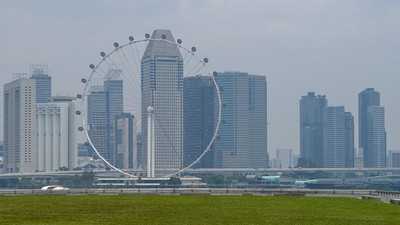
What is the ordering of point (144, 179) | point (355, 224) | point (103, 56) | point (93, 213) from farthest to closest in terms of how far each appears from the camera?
point (144, 179)
point (103, 56)
point (93, 213)
point (355, 224)

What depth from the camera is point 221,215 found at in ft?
159

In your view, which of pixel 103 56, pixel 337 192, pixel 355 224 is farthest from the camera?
pixel 103 56

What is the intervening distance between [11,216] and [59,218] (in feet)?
8.02

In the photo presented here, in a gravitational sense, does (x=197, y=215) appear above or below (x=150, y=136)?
below

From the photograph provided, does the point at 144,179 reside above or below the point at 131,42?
below

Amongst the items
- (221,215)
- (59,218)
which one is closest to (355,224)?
(221,215)

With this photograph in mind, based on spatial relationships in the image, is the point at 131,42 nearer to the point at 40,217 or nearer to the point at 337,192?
the point at 337,192

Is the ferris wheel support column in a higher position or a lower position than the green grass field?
higher

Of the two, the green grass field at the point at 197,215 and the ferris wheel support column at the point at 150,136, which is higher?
the ferris wheel support column at the point at 150,136

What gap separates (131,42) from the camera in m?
161

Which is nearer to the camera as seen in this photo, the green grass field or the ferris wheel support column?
the green grass field

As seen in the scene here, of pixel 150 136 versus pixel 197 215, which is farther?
pixel 150 136

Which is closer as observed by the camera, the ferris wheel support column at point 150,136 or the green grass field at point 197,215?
the green grass field at point 197,215

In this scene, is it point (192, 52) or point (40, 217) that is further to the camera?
point (192, 52)
